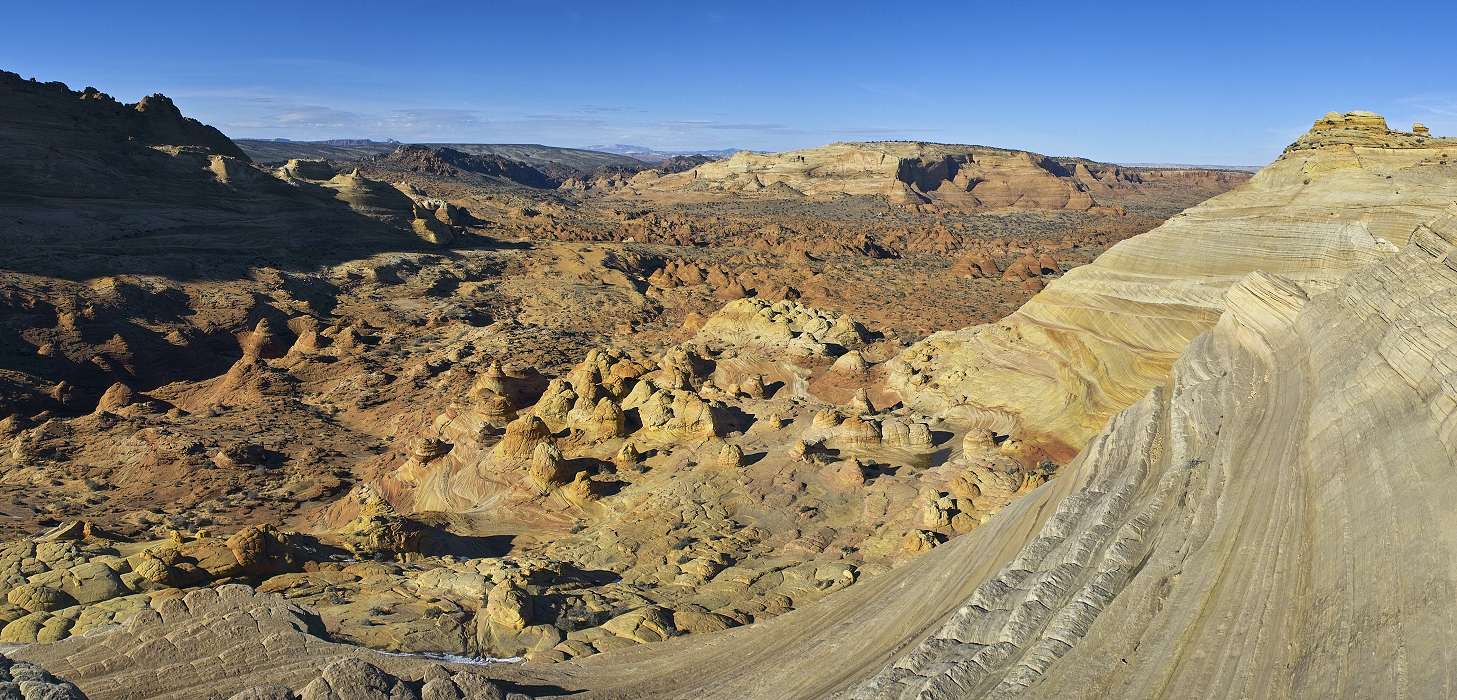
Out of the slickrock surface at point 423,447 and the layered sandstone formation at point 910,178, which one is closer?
the slickrock surface at point 423,447

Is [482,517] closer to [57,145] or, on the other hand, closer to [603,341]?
[603,341]

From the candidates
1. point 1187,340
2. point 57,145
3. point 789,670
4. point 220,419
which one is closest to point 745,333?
point 1187,340

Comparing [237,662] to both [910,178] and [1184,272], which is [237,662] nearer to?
[1184,272]

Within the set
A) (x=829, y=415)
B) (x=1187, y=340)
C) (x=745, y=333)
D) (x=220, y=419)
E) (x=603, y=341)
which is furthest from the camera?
(x=603, y=341)

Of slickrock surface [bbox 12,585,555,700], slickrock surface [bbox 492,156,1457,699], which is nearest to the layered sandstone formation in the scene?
slickrock surface [bbox 492,156,1457,699]

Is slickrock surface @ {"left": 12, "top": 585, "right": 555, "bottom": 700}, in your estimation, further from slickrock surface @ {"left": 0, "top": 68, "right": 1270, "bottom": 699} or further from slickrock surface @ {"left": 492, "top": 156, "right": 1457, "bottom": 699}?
slickrock surface @ {"left": 492, "top": 156, "right": 1457, "bottom": 699}

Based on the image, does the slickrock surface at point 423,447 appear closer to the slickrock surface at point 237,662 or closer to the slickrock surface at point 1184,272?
the slickrock surface at point 237,662

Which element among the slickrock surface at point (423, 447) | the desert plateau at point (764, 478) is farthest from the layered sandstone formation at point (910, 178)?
the desert plateau at point (764, 478)
